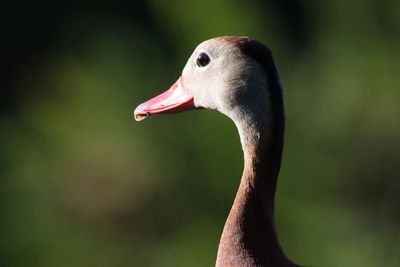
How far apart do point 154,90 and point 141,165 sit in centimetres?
31

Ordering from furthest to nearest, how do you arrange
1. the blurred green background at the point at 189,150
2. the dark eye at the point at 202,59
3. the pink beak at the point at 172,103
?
the blurred green background at the point at 189,150, the pink beak at the point at 172,103, the dark eye at the point at 202,59

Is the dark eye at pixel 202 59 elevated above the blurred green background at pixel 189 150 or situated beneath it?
elevated above

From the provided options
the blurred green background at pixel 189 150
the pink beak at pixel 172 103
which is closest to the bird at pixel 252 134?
the pink beak at pixel 172 103

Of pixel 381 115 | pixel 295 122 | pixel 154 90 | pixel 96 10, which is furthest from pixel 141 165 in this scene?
pixel 96 10

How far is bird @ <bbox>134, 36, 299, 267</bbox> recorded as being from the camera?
10.7 ft

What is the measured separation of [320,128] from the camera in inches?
207

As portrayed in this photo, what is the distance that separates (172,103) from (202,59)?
181mm

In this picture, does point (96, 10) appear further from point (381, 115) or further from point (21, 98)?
point (381, 115)

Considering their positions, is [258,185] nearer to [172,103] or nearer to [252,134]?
[252,134]

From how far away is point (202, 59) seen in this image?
11.4 feet

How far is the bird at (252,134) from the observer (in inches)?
128

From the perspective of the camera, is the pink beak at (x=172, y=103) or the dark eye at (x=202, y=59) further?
the pink beak at (x=172, y=103)

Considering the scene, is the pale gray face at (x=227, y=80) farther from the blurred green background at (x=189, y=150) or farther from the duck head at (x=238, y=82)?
the blurred green background at (x=189, y=150)

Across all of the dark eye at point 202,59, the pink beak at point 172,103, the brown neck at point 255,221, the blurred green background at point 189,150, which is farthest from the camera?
the blurred green background at point 189,150
